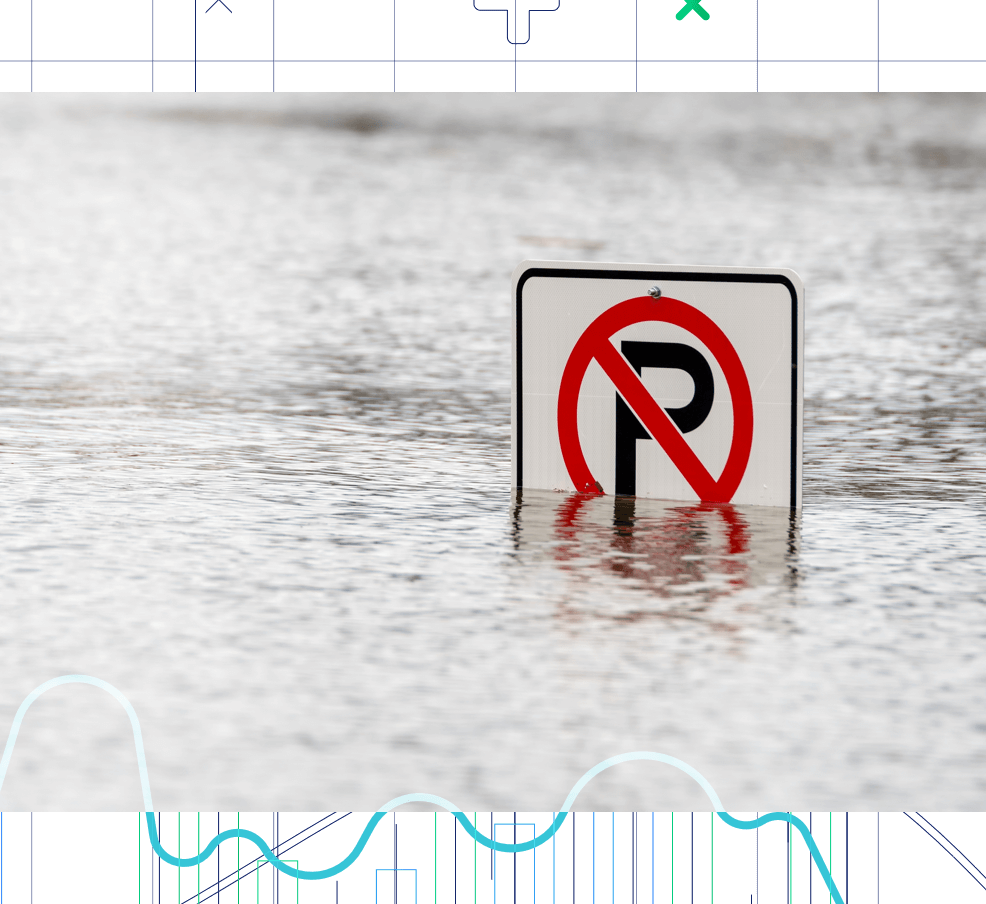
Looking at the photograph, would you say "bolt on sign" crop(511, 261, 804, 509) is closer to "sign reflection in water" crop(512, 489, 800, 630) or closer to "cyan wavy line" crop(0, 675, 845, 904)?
"sign reflection in water" crop(512, 489, 800, 630)

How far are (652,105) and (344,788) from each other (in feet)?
78.0

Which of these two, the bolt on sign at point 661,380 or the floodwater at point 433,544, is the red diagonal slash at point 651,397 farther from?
the floodwater at point 433,544

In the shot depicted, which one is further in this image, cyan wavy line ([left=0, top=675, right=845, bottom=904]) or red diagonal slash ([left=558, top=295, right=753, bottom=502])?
red diagonal slash ([left=558, top=295, right=753, bottom=502])

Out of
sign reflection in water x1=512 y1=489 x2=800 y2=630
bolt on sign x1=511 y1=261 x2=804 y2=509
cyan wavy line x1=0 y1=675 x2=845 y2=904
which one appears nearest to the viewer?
cyan wavy line x1=0 y1=675 x2=845 y2=904

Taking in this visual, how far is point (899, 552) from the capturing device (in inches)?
244

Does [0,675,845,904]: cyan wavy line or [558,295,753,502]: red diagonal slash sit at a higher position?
[558,295,753,502]: red diagonal slash

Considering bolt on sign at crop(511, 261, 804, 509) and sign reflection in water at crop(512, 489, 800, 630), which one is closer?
sign reflection in water at crop(512, 489, 800, 630)

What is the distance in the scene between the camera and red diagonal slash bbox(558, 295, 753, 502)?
6.58 meters

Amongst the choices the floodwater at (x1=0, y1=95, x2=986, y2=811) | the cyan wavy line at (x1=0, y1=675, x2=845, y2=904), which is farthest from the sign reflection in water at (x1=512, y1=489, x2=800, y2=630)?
the cyan wavy line at (x1=0, y1=675, x2=845, y2=904)

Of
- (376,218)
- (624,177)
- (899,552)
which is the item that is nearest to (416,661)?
(899,552)

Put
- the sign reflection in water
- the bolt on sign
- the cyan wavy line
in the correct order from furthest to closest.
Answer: the bolt on sign < the sign reflection in water < the cyan wavy line
